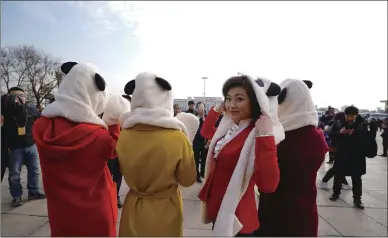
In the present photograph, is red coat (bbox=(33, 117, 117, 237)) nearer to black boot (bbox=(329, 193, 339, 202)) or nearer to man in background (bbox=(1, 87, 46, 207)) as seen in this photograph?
man in background (bbox=(1, 87, 46, 207))

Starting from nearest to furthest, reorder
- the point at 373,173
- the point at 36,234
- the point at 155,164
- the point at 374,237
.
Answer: the point at 155,164
the point at 36,234
the point at 374,237
the point at 373,173

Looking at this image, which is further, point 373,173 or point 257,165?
point 373,173

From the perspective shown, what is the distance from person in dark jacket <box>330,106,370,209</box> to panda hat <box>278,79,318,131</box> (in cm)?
343

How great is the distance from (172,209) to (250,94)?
3.30ft

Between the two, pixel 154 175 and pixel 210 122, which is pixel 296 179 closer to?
pixel 210 122

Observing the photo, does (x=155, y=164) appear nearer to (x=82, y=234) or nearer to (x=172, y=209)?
(x=172, y=209)

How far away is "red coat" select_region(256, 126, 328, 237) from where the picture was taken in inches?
74.5

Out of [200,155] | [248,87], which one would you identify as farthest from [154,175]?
[200,155]

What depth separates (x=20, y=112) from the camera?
13.0ft

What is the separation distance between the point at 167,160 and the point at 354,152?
4481 mm

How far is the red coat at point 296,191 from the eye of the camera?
1893 millimetres

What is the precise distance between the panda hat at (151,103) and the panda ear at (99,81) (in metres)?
0.25

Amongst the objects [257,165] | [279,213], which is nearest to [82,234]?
[257,165]

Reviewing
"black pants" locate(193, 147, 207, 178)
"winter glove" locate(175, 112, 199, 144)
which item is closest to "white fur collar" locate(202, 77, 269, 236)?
"winter glove" locate(175, 112, 199, 144)
